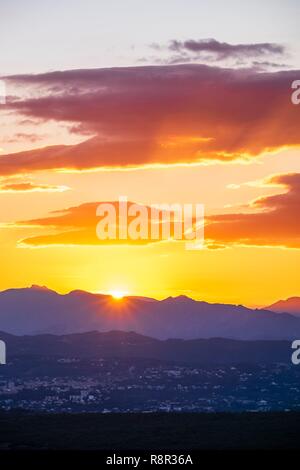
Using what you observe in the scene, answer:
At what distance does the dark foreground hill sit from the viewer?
73000mm

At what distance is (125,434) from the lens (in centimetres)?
7919

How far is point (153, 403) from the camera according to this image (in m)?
194

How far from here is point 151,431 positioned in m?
80.6

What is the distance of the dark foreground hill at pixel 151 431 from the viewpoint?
73000 millimetres

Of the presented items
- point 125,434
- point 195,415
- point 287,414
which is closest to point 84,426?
point 125,434
